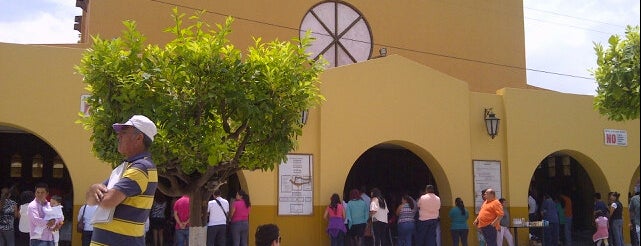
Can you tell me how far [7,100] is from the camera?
1194cm

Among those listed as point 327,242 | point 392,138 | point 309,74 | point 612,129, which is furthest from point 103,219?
point 612,129

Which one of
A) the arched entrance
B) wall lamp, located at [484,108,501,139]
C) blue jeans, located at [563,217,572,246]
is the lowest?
blue jeans, located at [563,217,572,246]

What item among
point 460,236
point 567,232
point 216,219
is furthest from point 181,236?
point 567,232

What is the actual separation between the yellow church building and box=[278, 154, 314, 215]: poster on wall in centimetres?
2

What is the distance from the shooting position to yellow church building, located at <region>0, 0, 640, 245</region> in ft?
40.3

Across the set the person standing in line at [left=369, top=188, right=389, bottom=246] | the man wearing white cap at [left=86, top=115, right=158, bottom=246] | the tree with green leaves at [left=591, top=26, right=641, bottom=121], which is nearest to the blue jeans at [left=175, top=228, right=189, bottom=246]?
the person standing in line at [left=369, top=188, right=389, bottom=246]

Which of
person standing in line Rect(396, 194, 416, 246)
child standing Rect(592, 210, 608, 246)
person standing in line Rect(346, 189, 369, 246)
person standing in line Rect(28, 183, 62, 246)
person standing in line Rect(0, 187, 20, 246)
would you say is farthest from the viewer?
child standing Rect(592, 210, 608, 246)

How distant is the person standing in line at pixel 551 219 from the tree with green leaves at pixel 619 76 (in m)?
7.79

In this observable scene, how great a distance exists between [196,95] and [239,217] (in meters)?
6.15

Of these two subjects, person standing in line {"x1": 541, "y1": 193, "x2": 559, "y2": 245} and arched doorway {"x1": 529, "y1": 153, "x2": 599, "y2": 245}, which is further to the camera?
arched doorway {"x1": 529, "y1": 153, "x2": 599, "y2": 245}

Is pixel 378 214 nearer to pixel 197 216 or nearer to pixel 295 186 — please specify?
pixel 295 186

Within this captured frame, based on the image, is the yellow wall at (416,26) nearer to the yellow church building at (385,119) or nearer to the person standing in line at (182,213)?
the yellow church building at (385,119)

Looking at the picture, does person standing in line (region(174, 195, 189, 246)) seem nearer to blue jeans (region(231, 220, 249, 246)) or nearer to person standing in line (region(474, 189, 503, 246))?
blue jeans (region(231, 220, 249, 246))

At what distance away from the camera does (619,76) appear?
8.01m
